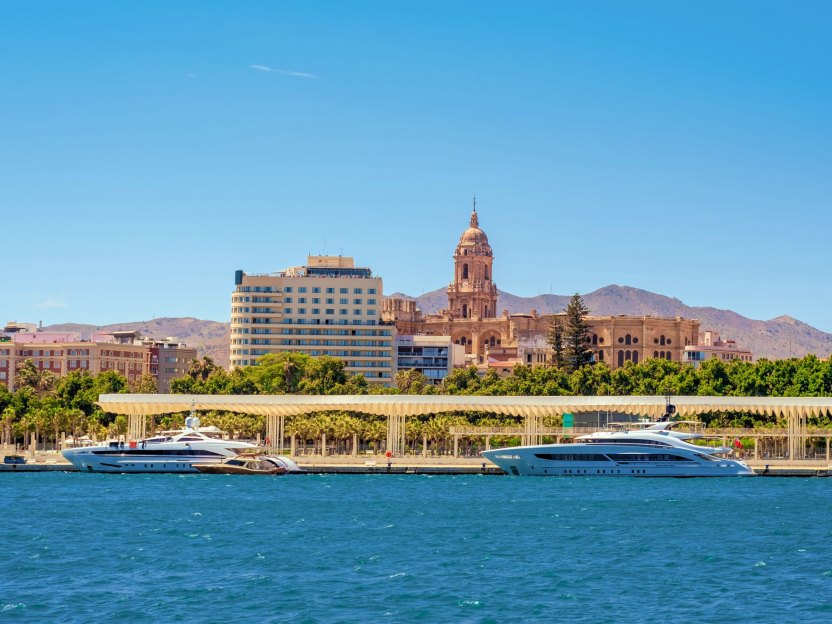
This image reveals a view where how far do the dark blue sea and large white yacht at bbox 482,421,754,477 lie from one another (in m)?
6.98

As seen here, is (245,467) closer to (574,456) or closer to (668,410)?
(574,456)

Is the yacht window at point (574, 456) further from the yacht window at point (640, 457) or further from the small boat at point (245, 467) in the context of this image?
the small boat at point (245, 467)

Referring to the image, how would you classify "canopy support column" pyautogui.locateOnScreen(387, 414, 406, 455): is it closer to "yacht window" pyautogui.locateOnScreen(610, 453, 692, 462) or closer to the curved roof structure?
the curved roof structure

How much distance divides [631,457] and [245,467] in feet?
86.4

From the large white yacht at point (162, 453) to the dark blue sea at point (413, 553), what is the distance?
9.71 metres

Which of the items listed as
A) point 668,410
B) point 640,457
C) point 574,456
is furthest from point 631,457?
point 668,410

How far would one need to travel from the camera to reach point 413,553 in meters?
61.4

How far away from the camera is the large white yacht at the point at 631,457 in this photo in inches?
4013

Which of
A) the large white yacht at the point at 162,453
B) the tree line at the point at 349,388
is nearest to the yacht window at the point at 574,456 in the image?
the tree line at the point at 349,388

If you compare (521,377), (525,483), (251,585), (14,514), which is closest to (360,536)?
(251,585)

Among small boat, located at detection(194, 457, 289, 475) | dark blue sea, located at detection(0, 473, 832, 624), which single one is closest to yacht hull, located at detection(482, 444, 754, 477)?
dark blue sea, located at detection(0, 473, 832, 624)

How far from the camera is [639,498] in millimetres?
86312

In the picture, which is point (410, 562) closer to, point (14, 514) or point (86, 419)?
point (14, 514)

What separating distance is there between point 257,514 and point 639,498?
2293 centimetres
